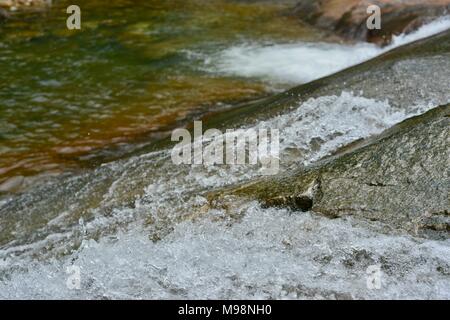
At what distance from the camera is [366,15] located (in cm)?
1331

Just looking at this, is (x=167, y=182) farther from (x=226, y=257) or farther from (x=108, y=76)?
(x=108, y=76)

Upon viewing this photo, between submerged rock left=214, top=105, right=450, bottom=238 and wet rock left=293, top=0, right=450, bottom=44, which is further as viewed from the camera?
wet rock left=293, top=0, right=450, bottom=44

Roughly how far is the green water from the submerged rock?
153 inches

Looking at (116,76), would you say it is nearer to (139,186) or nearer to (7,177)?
(7,177)

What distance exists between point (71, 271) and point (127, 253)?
1.45 ft

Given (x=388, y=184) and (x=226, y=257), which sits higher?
(x=388, y=184)

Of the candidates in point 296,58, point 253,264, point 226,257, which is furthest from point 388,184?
point 296,58

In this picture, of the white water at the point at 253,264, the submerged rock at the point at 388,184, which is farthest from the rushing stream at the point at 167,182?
the submerged rock at the point at 388,184

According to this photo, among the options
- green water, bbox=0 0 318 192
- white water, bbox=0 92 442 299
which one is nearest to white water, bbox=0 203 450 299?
white water, bbox=0 92 442 299

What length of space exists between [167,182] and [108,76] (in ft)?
18.9

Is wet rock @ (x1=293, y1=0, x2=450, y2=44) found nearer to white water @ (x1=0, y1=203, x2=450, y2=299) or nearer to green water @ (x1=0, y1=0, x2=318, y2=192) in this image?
green water @ (x1=0, y1=0, x2=318, y2=192)

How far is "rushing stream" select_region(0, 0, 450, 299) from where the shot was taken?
393cm

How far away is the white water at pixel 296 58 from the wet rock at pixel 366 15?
275mm

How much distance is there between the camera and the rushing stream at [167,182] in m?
3.93
